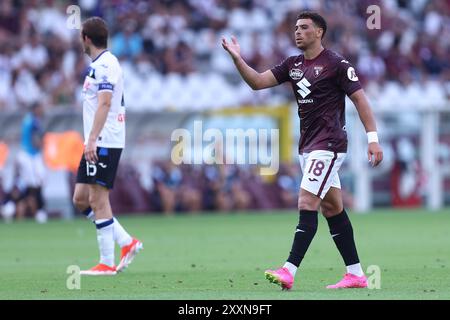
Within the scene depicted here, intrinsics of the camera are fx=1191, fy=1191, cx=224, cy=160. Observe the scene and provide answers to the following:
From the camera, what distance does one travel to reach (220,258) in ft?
50.0

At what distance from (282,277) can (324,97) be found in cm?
173

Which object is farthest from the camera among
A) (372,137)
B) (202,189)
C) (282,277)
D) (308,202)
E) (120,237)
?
(202,189)

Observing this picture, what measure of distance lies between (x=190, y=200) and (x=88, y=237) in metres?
8.71

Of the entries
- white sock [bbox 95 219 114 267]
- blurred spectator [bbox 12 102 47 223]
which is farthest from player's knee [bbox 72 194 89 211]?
blurred spectator [bbox 12 102 47 223]

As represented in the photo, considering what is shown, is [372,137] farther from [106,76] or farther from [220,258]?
[220,258]

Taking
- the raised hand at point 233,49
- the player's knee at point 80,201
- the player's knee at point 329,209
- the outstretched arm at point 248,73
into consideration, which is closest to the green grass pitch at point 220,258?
the player's knee at point 329,209

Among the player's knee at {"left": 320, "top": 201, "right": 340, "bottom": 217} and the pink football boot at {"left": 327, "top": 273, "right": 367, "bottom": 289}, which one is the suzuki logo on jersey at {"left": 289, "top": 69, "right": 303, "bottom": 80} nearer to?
the player's knee at {"left": 320, "top": 201, "right": 340, "bottom": 217}

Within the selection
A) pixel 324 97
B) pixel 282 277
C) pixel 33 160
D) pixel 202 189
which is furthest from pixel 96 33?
pixel 202 189

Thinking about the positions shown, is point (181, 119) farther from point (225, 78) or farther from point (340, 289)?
point (340, 289)

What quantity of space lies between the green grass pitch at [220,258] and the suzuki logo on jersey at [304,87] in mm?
1785

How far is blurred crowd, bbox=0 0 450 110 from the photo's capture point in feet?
97.5

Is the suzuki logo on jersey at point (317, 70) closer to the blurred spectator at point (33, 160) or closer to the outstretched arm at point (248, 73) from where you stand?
the outstretched arm at point (248, 73)

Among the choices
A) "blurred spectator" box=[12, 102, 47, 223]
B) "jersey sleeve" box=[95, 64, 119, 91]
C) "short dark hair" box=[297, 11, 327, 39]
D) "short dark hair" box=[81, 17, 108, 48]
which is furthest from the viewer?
"blurred spectator" box=[12, 102, 47, 223]

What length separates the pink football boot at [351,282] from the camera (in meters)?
10.9
